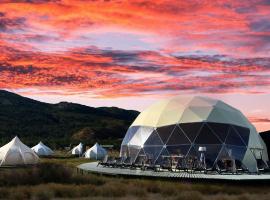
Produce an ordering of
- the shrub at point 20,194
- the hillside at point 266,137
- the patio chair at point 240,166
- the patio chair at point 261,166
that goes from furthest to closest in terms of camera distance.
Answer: the hillside at point 266,137
the patio chair at point 261,166
the patio chair at point 240,166
the shrub at point 20,194

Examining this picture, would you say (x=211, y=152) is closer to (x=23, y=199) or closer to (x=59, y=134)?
(x=23, y=199)

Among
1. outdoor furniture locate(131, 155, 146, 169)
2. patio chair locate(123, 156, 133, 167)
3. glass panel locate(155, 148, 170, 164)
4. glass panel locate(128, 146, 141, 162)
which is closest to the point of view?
outdoor furniture locate(131, 155, 146, 169)

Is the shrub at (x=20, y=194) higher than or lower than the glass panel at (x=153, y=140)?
lower

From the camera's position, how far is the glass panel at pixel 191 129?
2964 cm

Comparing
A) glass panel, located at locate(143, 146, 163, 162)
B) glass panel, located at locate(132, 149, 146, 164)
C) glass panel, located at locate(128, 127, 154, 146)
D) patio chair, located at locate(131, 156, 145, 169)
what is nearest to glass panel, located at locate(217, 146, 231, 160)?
glass panel, located at locate(143, 146, 163, 162)

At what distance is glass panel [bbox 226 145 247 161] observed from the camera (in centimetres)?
2856

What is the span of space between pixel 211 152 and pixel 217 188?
7.47 m

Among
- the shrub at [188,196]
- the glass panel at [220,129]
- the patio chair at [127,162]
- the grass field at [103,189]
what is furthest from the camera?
the patio chair at [127,162]

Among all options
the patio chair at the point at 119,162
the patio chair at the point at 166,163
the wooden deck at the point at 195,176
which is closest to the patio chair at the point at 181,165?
the patio chair at the point at 166,163

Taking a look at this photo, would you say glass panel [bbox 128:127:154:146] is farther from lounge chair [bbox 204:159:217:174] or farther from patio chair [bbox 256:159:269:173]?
patio chair [bbox 256:159:269:173]

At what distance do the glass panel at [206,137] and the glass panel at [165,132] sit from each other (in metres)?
2.06

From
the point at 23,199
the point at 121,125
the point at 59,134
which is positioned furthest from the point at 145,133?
the point at 121,125

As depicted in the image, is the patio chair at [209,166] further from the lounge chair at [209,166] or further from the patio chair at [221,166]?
the patio chair at [221,166]

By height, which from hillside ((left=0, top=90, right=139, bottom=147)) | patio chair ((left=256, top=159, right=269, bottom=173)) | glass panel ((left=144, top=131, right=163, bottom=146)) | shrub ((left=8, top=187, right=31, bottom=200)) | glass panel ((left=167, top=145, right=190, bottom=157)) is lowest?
shrub ((left=8, top=187, right=31, bottom=200))
